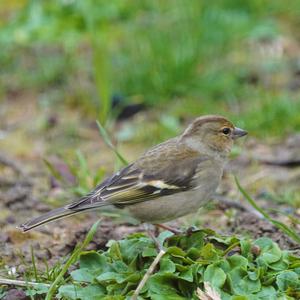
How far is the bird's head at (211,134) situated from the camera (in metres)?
5.55

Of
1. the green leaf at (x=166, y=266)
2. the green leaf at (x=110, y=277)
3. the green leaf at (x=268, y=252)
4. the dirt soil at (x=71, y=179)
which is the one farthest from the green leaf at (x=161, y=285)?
the dirt soil at (x=71, y=179)

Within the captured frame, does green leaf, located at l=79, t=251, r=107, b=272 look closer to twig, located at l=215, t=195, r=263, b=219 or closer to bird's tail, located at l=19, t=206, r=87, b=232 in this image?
bird's tail, located at l=19, t=206, r=87, b=232

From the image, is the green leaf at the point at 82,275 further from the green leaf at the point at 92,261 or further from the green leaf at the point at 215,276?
the green leaf at the point at 215,276

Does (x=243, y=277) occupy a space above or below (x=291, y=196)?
above

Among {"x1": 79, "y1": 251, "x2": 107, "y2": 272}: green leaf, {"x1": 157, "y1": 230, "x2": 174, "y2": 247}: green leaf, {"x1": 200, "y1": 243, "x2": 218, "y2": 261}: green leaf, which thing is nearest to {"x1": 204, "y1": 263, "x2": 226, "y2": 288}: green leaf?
{"x1": 200, "y1": 243, "x2": 218, "y2": 261}: green leaf

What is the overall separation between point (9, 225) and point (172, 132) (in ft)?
7.01

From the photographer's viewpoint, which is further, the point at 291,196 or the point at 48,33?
the point at 48,33

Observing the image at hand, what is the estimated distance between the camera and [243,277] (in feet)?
14.9

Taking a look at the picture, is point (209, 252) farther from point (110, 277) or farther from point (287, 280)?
point (110, 277)

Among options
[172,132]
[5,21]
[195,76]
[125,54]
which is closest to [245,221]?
[172,132]

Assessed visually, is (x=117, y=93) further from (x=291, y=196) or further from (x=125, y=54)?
(x=291, y=196)

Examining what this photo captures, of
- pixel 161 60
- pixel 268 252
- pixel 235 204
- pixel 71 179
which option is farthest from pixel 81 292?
pixel 161 60

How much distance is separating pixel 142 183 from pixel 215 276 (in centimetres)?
92

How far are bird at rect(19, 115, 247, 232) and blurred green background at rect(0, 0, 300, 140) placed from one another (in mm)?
2360
